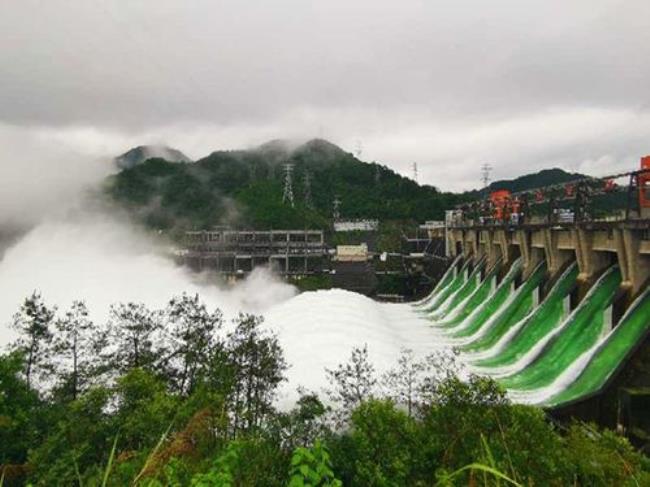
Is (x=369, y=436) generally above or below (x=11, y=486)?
above

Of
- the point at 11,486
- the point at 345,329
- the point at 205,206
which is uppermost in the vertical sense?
the point at 205,206

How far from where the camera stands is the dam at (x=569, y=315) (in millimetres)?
18141

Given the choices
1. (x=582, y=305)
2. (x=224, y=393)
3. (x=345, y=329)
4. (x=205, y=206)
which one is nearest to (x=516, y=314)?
(x=582, y=305)

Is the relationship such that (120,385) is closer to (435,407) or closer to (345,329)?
(435,407)

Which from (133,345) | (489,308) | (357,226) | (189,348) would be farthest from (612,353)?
(357,226)

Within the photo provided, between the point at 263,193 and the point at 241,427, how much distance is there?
75.3 meters

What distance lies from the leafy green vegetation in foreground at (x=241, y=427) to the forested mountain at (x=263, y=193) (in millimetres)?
54353

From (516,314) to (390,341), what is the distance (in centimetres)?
668

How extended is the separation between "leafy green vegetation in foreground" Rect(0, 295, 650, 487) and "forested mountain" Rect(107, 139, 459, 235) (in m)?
54.4

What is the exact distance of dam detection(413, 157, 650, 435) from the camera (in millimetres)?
18141

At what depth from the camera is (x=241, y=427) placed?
16.4m

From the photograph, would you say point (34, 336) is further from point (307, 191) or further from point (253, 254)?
point (307, 191)

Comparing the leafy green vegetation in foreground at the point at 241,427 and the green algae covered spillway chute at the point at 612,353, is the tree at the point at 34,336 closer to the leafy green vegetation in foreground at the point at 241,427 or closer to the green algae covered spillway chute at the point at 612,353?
the leafy green vegetation in foreground at the point at 241,427

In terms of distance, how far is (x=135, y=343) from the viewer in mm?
21578
